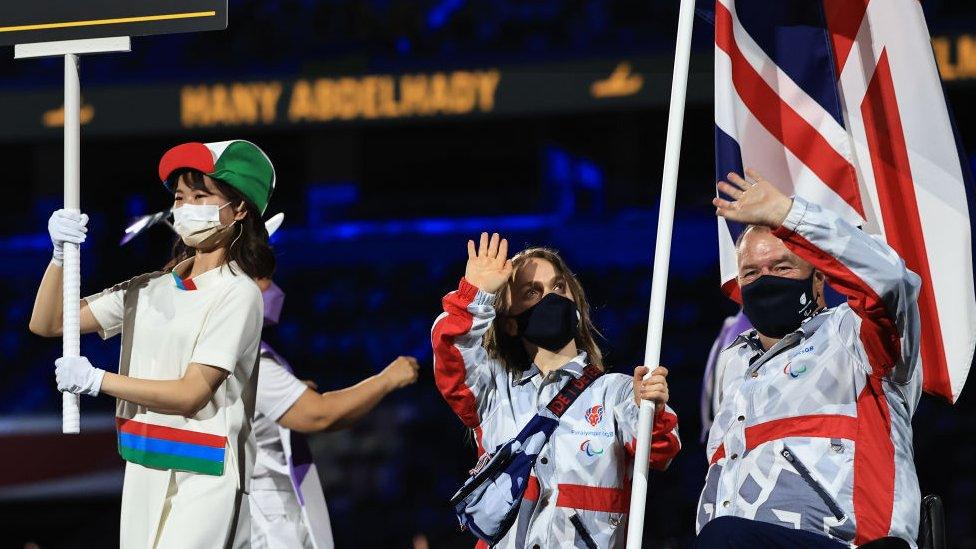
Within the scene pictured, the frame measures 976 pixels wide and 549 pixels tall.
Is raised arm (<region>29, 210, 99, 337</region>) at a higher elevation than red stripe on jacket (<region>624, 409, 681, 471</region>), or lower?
higher

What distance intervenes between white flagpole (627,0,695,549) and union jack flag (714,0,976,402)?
570 millimetres

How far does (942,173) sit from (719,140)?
70 cm

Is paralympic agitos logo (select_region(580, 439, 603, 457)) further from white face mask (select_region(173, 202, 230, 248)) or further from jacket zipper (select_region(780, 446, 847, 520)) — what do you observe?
white face mask (select_region(173, 202, 230, 248))

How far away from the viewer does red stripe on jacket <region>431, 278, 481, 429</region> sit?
4.07 m

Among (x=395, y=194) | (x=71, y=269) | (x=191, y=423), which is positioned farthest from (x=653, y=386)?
(x=395, y=194)

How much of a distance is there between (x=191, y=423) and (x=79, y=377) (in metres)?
0.31

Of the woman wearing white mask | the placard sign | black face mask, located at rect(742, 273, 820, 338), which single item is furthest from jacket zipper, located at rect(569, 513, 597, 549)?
the placard sign

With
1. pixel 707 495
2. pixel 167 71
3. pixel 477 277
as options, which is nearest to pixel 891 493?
pixel 707 495

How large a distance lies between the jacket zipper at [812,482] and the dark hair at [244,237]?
4.98ft

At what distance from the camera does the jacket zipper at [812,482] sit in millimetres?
3645

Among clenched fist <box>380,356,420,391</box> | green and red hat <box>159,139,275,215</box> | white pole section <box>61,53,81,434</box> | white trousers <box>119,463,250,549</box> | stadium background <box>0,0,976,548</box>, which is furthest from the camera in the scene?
stadium background <box>0,0,976,548</box>

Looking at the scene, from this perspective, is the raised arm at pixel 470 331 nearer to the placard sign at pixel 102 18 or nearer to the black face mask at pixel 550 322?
the black face mask at pixel 550 322

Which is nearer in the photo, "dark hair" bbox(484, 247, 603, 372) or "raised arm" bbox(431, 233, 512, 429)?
"raised arm" bbox(431, 233, 512, 429)

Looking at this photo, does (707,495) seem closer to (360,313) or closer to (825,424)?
(825,424)
